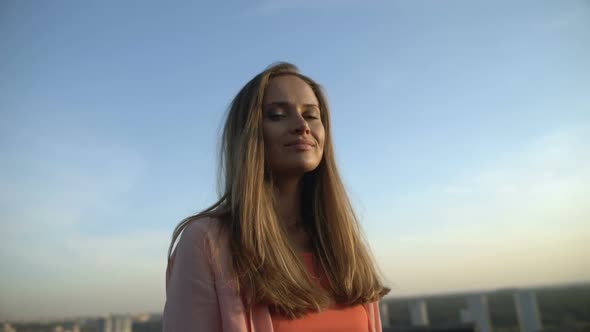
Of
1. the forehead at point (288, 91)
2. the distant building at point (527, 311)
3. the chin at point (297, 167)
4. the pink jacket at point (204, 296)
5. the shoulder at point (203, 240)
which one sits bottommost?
the distant building at point (527, 311)

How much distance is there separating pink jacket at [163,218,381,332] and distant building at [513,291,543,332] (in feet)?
18.3

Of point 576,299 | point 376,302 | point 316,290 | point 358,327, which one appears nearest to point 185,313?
point 316,290

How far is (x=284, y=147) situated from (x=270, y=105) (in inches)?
8.0

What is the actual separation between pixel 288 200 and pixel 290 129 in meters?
0.35

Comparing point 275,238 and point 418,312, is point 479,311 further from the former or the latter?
point 275,238

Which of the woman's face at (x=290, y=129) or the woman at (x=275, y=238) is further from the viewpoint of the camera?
the woman's face at (x=290, y=129)

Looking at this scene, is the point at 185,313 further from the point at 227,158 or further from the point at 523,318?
the point at 523,318

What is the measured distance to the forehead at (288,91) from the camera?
154cm

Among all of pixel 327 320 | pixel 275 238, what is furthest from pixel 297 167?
pixel 327 320

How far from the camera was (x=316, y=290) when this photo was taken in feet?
4.30

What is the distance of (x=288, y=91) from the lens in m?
1.57

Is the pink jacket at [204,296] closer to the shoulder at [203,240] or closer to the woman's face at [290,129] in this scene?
the shoulder at [203,240]

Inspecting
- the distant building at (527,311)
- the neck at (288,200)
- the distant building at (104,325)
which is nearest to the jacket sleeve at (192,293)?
the neck at (288,200)

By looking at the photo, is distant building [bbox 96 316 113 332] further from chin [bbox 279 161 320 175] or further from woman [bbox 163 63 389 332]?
chin [bbox 279 161 320 175]
